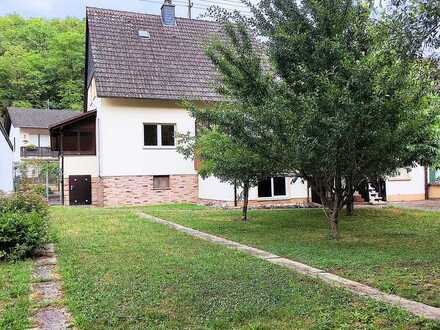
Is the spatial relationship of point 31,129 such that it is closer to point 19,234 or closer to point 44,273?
point 19,234

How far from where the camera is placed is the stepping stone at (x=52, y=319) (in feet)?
15.5

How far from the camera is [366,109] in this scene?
29.8ft

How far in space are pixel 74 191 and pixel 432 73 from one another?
70.2ft

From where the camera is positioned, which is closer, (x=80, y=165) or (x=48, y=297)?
(x=48, y=297)

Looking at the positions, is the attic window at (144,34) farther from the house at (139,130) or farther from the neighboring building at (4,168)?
the neighboring building at (4,168)

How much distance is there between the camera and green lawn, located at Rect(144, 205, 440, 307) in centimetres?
668

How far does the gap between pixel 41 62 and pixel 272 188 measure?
3902 cm

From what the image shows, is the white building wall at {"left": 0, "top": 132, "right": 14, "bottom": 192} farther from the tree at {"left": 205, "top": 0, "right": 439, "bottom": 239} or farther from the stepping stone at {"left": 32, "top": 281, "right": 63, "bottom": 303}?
the stepping stone at {"left": 32, "top": 281, "right": 63, "bottom": 303}

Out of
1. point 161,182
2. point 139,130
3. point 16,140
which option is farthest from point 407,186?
point 16,140

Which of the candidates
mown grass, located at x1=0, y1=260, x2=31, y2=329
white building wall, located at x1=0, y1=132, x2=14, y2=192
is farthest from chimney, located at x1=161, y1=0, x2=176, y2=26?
mown grass, located at x1=0, y1=260, x2=31, y2=329

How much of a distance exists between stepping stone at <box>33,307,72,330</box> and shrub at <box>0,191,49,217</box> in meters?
4.49

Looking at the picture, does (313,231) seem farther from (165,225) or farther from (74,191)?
(74,191)

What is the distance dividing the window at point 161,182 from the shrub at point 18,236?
621 inches

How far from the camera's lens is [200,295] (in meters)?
5.72
